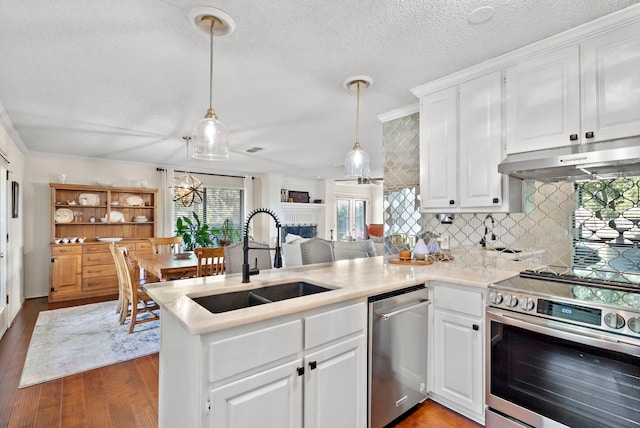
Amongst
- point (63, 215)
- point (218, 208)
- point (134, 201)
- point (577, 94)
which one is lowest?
point (63, 215)

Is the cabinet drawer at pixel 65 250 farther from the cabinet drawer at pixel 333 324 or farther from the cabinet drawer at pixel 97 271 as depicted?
the cabinet drawer at pixel 333 324

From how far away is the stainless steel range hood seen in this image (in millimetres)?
1630

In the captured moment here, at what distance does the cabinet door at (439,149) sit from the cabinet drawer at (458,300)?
732mm

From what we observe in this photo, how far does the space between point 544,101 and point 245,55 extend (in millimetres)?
2043

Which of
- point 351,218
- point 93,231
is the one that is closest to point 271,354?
point 93,231

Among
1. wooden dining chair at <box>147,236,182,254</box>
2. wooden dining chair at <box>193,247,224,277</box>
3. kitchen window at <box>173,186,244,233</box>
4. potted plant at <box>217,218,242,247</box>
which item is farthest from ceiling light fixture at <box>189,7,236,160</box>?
kitchen window at <box>173,186,244,233</box>

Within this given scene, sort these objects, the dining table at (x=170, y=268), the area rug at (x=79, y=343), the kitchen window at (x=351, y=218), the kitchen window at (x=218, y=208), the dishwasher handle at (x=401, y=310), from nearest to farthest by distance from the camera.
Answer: the dishwasher handle at (x=401, y=310) → the area rug at (x=79, y=343) → the dining table at (x=170, y=268) → the kitchen window at (x=218, y=208) → the kitchen window at (x=351, y=218)

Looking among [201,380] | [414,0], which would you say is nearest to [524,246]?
[414,0]

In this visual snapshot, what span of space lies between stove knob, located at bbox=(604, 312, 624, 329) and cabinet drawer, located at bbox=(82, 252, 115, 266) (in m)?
6.45

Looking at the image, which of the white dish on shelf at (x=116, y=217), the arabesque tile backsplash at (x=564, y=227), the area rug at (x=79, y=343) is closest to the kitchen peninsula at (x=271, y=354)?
the arabesque tile backsplash at (x=564, y=227)

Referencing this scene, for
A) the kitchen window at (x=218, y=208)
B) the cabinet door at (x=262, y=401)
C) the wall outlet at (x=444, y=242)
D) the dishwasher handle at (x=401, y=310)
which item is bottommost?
the cabinet door at (x=262, y=401)

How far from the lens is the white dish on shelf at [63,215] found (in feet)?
17.4

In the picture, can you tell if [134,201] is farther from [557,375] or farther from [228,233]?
[557,375]

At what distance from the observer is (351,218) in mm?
9836
